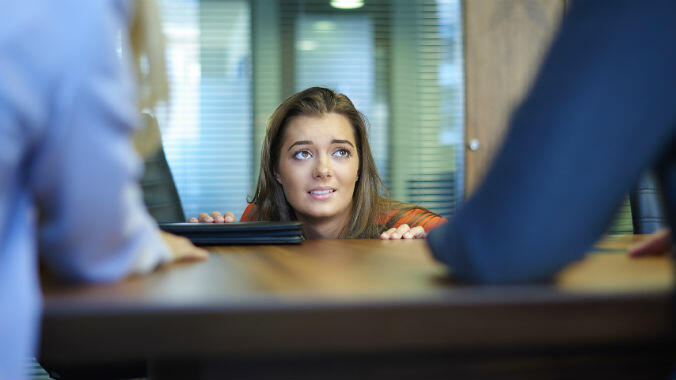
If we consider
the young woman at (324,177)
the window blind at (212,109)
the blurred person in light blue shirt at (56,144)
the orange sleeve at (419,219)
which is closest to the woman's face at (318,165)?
the young woman at (324,177)

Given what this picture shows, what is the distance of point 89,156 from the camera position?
0.38 meters

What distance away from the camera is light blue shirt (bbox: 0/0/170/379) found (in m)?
0.35

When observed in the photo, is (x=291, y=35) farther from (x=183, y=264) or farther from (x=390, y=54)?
(x=183, y=264)

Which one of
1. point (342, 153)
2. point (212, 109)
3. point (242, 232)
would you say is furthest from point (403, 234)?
point (212, 109)

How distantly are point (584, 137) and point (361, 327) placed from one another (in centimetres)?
19

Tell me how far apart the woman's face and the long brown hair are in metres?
0.04

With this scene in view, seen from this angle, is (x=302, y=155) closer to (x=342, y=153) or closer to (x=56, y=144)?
(x=342, y=153)

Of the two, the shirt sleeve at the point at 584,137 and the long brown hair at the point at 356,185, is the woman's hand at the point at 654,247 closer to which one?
the shirt sleeve at the point at 584,137

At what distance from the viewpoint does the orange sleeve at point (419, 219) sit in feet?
Result: 5.46

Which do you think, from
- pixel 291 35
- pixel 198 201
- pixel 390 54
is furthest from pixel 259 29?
pixel 198 201

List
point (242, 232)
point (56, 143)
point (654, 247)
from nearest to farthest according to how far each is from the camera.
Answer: point (56, 143), point (654, 247), point (242, 232)

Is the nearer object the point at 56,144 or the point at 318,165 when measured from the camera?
the point at 56,144

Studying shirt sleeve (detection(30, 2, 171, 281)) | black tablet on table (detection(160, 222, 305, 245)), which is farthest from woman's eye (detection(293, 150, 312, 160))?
shirt sleeve (detection(30, 2, 171, 281))

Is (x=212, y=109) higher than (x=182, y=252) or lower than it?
higher
